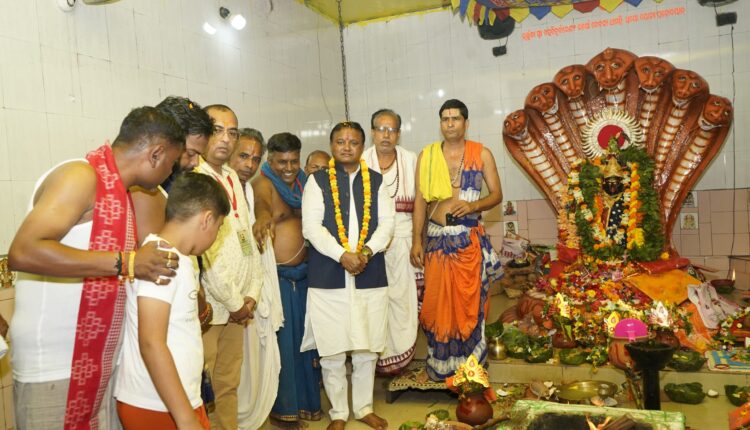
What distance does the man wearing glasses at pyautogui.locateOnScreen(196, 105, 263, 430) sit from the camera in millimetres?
3365

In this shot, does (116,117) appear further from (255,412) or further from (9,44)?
(255,412)

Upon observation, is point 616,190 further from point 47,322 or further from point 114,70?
point 47,322

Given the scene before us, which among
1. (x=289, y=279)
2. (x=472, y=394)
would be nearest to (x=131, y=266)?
(x=472, y=394)

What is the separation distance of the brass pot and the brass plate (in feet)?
3.03

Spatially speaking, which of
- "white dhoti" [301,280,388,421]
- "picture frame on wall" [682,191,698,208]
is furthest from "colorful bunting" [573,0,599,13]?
"white dhoti" [301,280,388,421]

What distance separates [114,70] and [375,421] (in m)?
3.01

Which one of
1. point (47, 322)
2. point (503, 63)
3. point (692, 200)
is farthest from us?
point (503, 63)

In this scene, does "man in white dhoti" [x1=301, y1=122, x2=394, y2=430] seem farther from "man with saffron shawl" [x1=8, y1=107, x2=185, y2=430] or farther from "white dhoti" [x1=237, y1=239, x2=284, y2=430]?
"man with saffron shawl" [x1=8, y1=107, x2=185, y2=430]

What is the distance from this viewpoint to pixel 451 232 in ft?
15.4

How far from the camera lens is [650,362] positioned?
3.04 m

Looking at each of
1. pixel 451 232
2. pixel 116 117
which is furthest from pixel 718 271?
pixel 116 117

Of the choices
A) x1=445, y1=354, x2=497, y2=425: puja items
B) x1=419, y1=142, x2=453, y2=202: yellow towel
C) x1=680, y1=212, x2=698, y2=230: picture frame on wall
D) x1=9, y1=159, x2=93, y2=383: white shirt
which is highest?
x1=419, y1=142, x2=453, y2=202: yellow towel

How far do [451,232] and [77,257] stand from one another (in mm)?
3138

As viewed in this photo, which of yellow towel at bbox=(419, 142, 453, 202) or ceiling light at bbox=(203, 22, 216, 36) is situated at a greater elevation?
ceiling light at bbox=(203, 22, 216, 36)
